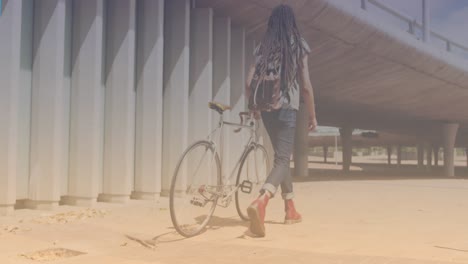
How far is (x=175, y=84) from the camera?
8.64 meters

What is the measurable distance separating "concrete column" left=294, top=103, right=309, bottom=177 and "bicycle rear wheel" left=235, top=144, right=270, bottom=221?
15240 mm

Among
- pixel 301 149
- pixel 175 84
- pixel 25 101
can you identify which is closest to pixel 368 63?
pixel 301 149

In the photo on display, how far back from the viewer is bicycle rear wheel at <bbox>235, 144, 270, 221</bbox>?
17.4 feet

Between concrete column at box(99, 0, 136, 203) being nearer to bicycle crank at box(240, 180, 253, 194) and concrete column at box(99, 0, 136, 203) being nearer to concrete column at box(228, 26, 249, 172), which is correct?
bicycle crank at box(240, 180, 253, 194)

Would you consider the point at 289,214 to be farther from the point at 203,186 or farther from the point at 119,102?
the point at 119,102

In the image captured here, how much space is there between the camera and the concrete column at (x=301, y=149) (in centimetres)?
2123

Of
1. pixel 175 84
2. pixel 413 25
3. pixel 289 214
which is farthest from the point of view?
pixel 413 25

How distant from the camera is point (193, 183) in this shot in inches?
189

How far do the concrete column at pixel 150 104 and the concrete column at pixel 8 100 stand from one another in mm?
2382

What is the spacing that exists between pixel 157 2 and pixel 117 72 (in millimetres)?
1447

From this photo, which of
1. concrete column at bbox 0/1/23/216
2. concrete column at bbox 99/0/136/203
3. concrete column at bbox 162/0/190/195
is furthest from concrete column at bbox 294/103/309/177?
concrete column at bbox 0/1/23/216

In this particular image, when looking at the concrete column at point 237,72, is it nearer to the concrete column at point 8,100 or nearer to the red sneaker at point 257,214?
the concrete column at point 8,100

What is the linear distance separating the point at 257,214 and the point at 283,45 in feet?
5.96

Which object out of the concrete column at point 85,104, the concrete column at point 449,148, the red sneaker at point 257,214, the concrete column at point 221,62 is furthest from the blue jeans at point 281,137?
the concrete column at point 449,148
